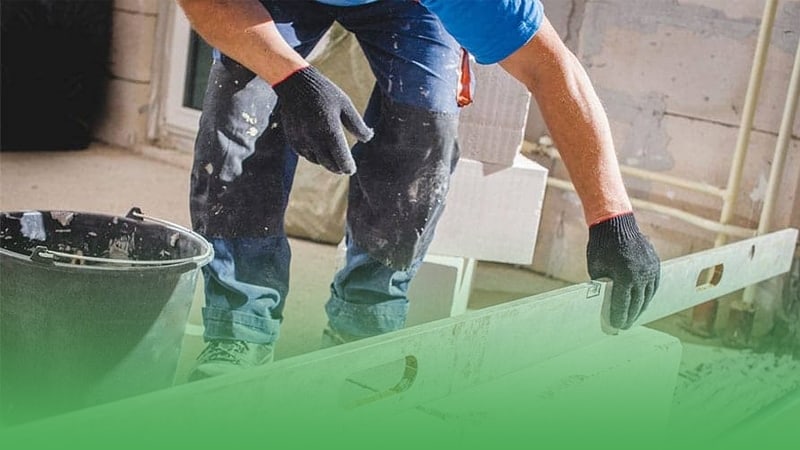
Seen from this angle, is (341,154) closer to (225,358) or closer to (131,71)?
(225,358)

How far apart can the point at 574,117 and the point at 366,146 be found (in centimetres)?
34

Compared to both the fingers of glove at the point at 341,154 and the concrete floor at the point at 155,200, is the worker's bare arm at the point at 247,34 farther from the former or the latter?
the concrete floor at the point at 155,200

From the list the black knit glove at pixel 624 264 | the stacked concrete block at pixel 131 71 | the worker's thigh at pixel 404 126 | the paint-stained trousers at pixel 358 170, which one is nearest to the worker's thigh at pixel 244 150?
the paint-stained trousers at pixel 358 170

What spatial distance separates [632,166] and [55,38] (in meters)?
1.99

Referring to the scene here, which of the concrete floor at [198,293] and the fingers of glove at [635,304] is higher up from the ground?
the fingers of glove at [635,304]

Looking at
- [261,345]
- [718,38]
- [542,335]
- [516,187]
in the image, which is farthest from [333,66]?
[542,335]

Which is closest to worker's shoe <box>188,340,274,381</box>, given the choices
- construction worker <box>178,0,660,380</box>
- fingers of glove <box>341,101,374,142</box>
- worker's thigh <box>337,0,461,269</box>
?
construction worker <box>178,0,660,380</box>

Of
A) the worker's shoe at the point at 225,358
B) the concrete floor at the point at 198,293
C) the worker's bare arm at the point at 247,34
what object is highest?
the worker's bare arm at the point at 247,34

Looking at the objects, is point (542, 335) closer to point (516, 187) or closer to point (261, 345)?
point (261, 345)

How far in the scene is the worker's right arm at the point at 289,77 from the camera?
114cm

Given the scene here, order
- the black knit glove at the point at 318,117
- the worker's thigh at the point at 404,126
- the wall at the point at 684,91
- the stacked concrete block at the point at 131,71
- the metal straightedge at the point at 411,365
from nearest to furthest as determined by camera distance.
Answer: the metal straightedge at the point at 411,365 < the black knit glove at the point at 318,117 < the worker's thigh at the point at 404,126 < the wall at the point at 684,91 < the stacked concrete block at the point at 131,71

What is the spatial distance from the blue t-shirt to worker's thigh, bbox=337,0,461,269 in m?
0.16

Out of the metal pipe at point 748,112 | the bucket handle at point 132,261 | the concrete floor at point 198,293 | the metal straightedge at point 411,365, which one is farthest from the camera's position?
the metal pipe at point 748,112

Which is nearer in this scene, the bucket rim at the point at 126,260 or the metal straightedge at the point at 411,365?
the metal straightedge at the point at 411,365
